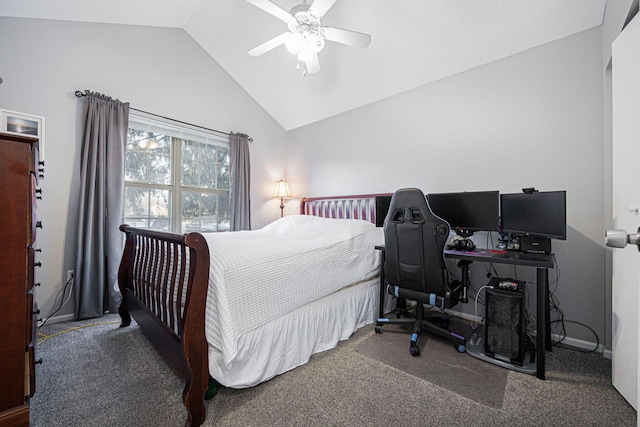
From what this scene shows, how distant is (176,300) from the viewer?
57.2 inches

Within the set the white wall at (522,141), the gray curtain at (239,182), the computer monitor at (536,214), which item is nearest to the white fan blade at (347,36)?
the white wall at (522,141)

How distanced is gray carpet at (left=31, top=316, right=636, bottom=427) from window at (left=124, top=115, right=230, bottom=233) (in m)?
1.62

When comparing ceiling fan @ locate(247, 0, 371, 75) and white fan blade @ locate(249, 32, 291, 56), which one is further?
white fan blade @ locate(249, 32, 291, 56)

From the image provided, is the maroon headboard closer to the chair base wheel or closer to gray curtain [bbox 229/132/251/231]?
gray curtain [bbox 229/132/251/231]

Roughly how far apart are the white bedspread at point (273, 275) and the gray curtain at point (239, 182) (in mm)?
1416

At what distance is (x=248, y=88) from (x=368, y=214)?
2433mm

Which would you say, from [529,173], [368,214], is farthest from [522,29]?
[368,214]

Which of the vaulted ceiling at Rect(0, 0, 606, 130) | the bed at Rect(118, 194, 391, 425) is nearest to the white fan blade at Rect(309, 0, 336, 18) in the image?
the vaulted ceiling at Rect(0, 0, 606, 130)

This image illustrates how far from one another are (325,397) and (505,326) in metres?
1.24

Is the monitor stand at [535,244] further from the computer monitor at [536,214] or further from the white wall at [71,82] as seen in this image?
the white wall at [71,82]

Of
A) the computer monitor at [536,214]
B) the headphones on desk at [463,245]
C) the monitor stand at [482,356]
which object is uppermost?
the computer monitor at [536,214]

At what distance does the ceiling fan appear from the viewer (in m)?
1.86

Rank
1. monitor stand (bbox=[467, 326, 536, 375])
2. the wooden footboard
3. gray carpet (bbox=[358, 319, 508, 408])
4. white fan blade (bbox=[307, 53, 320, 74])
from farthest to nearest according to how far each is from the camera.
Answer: white fan blade (bbox=[307, 53, 320, 74]), monitor stand (bbox=[467, 326, 536, 375]), gray carpet (bbox=[358, 319, 508, 408]), the wooden footboard

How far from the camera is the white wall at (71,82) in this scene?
7.51 feet
